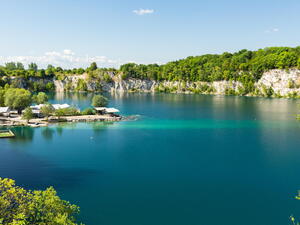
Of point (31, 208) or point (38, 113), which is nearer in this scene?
point (31, 208)

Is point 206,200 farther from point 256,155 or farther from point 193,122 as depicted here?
point 193,122

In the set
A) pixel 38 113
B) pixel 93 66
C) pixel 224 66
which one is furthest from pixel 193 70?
pixel 38 113

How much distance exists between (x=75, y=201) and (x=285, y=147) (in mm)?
28944

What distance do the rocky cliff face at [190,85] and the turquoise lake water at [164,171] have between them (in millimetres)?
77839

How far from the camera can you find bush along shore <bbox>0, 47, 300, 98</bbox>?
4720 inches

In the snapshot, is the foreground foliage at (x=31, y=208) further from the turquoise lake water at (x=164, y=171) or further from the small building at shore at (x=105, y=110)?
the small building at shore at (x=105, y=110)

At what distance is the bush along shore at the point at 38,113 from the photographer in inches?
1995

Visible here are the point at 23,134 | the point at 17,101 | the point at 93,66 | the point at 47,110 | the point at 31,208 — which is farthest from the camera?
the point at 93,66

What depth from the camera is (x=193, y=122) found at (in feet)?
182

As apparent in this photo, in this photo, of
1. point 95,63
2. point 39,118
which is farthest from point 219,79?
point 39,118

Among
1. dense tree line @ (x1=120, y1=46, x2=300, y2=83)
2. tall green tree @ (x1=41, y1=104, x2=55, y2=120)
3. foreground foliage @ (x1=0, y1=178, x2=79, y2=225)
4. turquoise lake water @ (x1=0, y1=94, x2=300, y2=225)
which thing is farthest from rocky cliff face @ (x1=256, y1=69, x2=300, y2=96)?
foreground foliage @ (x1=0, y1=178, x2=79, y2=225)

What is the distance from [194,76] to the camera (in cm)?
15138

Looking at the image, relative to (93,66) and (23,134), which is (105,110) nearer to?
(23,134)

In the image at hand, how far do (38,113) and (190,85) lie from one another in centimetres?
10747
